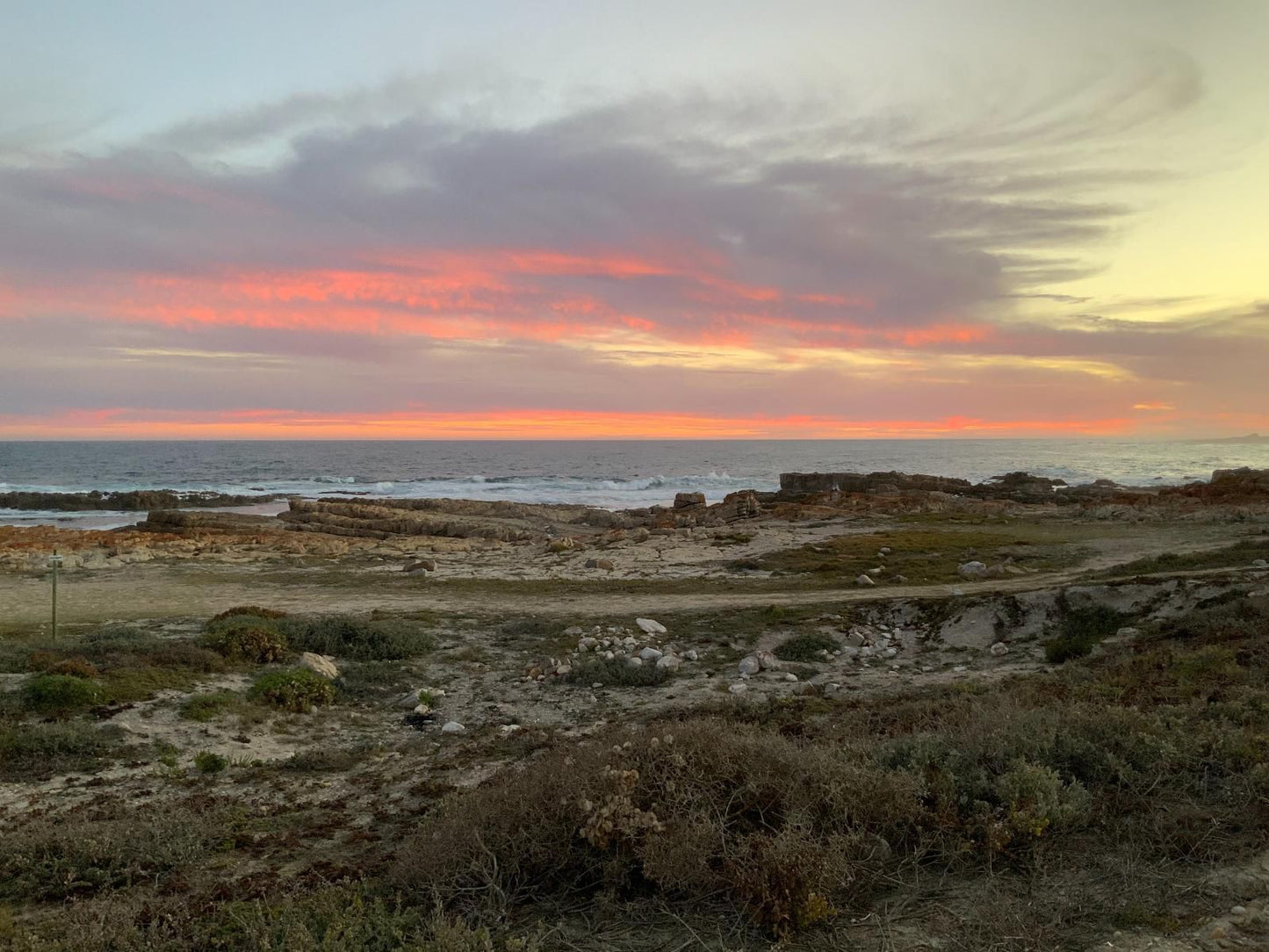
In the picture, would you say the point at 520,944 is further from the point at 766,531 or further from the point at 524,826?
the point at 766,531

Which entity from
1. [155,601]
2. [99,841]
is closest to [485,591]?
[155,601]

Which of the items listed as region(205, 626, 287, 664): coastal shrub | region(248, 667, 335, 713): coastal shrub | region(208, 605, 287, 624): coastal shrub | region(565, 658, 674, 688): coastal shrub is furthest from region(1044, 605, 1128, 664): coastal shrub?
region(208, 605, 287, 624): coastal shrub

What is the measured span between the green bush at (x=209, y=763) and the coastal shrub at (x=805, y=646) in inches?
398

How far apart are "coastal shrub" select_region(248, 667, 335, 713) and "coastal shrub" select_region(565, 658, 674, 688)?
166 inches

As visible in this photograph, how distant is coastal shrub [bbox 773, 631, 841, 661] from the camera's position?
15508mm

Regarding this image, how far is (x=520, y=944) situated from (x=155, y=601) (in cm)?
2279

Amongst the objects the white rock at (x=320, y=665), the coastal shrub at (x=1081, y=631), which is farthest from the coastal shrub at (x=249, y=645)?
the coastal shrub at (x=1081, y=631)

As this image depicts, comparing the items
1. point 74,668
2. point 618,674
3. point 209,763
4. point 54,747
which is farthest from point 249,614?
point 618,674

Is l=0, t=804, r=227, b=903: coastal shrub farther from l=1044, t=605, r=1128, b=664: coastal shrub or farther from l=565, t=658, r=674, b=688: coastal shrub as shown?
l=1044, t=605, r=1128, b=664: coastal shrub

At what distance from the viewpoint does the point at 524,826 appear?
5.70m

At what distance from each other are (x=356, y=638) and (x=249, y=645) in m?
2.15

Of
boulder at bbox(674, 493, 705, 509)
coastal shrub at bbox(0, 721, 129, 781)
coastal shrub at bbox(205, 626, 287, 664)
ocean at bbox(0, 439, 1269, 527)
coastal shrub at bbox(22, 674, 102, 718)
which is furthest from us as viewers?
ocean at bbox(0, 439, 1269, 527)

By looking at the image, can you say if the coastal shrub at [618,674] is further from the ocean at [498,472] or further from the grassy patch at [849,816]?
the ocean at [498,472]

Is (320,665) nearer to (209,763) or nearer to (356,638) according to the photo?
(356,638)
